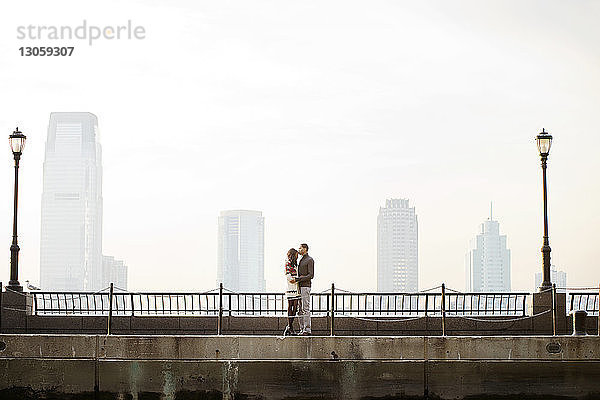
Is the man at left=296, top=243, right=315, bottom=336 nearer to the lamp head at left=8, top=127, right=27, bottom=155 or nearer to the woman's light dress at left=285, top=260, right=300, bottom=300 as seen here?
the woman's light dress at left=285, top=260, right=300, bottom=300

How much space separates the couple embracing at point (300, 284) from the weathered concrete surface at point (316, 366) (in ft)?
3.97

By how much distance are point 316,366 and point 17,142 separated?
11096 mm

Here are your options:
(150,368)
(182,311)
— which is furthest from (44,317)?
(150,368)

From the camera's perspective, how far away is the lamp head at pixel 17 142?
29219mm

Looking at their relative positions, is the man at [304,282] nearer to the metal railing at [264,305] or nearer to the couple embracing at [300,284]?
the couple embracing at [300,284]

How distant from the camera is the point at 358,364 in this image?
2345 centimetres

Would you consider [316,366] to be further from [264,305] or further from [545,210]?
[545,210]

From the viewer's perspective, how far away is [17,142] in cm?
2931

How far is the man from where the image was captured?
24.6 meters

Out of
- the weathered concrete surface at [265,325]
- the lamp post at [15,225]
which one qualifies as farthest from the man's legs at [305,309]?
the lamp post at [15,225]

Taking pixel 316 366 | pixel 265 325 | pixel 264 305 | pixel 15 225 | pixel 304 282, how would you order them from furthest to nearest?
1. pixel 264 305
2. pixel 15 225
3. pixel 265 325
4. pixel 304 282
5. pixel 316 366

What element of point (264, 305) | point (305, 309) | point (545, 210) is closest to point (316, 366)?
point (305, 309)

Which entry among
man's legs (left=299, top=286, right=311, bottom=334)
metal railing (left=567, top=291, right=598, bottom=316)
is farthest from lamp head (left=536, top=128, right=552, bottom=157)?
man's legs (left=299, top=286, right=311, bottom=334)

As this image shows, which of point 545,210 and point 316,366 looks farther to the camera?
point 545,210
